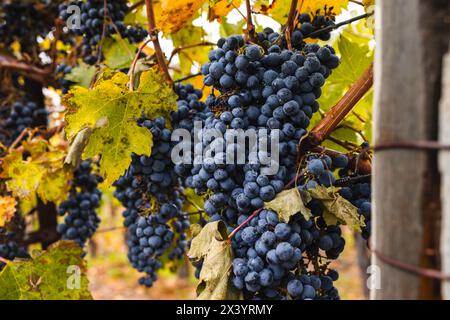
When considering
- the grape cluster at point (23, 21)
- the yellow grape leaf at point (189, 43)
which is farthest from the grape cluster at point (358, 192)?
the grape cluster at point (23, 21)

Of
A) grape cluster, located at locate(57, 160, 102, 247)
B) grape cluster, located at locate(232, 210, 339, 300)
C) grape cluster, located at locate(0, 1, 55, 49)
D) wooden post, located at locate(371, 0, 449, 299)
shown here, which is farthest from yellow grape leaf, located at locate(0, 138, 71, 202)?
wooden post, located at locate(371, 0, 449, 299)

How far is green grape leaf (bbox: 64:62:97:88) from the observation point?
2143 mm

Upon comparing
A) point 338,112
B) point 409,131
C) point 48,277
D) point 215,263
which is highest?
point 338,112

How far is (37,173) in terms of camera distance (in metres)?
2.07

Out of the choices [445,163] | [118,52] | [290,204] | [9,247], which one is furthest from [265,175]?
[9,247]

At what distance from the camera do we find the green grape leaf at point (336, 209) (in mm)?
1214

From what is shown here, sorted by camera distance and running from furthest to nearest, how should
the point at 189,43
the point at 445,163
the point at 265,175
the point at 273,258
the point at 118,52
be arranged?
the point at 189,43, the point at 118,52, the point at 265,175, the point at 273,258, the point at 445,163

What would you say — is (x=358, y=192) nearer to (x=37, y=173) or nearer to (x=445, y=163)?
(x=445, y=163)

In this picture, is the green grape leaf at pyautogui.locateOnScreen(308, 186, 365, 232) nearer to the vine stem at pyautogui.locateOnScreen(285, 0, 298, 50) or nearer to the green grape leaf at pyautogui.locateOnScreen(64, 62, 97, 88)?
the vine stem at pyautogui.locateOnScreen(285, 0, 298, 50)

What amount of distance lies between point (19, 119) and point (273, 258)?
1844 millimetres

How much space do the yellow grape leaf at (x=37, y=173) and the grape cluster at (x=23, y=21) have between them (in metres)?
0.76

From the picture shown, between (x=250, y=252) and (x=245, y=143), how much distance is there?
0.29 meters

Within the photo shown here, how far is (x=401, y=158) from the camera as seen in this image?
785 mm

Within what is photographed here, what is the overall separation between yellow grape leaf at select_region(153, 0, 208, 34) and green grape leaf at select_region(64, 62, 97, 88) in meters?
0.54
